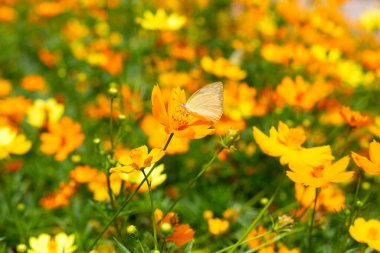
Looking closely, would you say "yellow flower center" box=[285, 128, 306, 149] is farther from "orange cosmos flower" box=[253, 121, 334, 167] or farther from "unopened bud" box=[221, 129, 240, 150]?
"unopened bud" box=[221, 129, 240, 150]

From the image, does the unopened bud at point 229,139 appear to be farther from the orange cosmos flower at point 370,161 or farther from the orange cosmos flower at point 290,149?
the orange cosmos flower at point 370,161

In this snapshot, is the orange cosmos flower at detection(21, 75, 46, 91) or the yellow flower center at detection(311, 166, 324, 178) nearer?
the yellow flower center at detection(311, 166, 324, 178)

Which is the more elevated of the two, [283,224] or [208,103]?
[208,103]

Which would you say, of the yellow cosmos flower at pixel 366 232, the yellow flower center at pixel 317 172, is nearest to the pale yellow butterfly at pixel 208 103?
the yellow flower center at pixel 317 172

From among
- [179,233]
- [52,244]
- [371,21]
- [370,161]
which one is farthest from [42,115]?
[371,21]

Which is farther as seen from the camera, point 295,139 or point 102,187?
point 102,187

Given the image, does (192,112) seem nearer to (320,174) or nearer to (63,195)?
(320,174)

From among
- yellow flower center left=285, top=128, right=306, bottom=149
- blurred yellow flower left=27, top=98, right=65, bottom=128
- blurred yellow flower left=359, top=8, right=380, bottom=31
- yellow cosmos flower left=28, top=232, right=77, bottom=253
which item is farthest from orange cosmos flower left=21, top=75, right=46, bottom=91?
blurred yellow flower left=359, top=8, right=380, bottom=31
